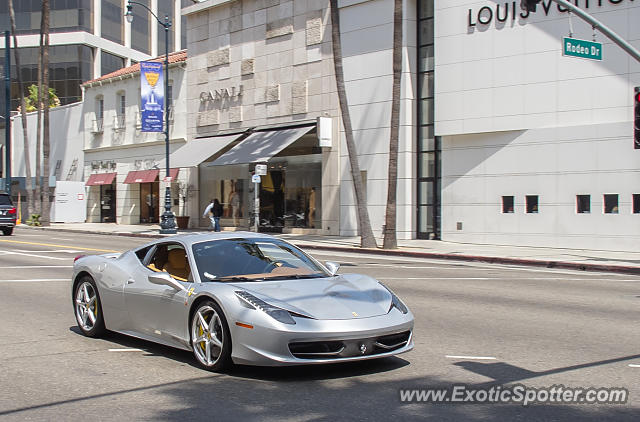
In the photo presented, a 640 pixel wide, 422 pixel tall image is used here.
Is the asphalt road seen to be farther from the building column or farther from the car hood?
the building column

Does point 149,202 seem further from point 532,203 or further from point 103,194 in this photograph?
point 532,203

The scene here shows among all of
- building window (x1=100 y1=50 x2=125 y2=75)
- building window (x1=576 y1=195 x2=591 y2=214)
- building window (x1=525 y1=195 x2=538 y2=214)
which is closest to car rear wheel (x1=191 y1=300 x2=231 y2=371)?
building window (x1=576 y1=195 x2=591 y2=214)

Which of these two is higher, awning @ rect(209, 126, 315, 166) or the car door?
awning @ rect(209, 126, 315, 166)

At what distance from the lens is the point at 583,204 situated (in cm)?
2403

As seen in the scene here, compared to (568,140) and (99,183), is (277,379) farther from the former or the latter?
(99,183)

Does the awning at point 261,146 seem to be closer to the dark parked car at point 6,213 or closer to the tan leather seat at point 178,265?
the dark parked car at point 6,213

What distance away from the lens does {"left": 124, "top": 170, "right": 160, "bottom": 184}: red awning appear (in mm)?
41562

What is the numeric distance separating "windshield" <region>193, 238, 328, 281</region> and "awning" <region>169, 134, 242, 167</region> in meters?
27.2

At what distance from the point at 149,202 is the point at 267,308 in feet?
128

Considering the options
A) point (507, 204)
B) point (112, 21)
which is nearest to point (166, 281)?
point (507, 204)

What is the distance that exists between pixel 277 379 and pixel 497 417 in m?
2.03

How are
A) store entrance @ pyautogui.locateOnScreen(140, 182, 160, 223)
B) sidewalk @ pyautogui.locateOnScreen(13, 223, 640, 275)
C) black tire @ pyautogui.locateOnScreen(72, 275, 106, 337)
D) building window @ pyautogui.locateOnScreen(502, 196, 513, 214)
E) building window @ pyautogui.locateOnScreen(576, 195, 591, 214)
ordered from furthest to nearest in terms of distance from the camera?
store entrance @ pyautogui.locateOnScreen(140, 182, 160, 223)
building window @ pyautogui.locateOnScreen(502, 196, 513, 214)
building window @ pyautogui.locateOnScreen(576, 195, 591, 214)
sidewalk @ pyautogui.locateOnScreen(13, 223, 640, 275)
black tire @ pyautogui.locateOnScreen(72, 275, 106, 337)

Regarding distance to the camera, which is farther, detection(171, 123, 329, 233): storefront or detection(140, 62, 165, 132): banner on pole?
detection(140, 62, 165, 132): banner on pole

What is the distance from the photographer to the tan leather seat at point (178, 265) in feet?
24.7
